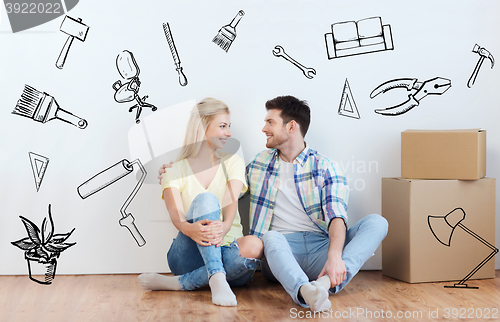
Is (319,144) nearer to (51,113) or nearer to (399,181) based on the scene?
(399,181)

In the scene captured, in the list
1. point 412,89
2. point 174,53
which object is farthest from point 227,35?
point 412,89

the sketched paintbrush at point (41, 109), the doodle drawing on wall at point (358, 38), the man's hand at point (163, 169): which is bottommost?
the man's hand at point (163, 169)

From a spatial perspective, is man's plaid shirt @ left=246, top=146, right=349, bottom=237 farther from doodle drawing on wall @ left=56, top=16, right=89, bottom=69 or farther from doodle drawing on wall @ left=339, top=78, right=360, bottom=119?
doodle drawing on wall @ left=56, top=16, right=89, bottom=69

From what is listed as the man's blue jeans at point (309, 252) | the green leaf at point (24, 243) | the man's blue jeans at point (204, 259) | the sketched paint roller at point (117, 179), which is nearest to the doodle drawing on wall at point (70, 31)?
the sketched paint roller at point (117, 179)

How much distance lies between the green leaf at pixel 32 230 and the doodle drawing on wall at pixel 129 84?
1.81 ft

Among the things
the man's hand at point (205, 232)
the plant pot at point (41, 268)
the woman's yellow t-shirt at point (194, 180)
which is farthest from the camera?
the plant pot at point (41, 268)

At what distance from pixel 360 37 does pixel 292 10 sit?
29cm

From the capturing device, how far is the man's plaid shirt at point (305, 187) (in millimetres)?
1437

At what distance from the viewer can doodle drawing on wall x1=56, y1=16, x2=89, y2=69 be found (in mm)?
1605

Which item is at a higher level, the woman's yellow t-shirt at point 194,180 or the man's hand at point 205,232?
the woman's yellow t-shirt at point 194,180

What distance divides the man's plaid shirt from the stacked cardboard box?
9.9 inches

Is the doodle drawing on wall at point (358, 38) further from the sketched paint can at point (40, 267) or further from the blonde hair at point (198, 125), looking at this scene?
the sketched paint can at point (40, 267)

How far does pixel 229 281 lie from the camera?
1381 millimetres

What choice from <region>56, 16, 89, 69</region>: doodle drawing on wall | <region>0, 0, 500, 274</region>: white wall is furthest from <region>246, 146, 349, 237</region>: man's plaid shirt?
<region>56, 16, 89, 69</region>: doodle drawing on wall
